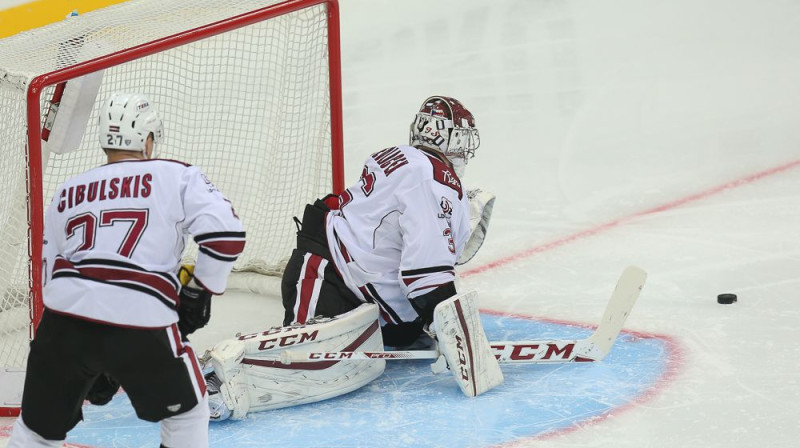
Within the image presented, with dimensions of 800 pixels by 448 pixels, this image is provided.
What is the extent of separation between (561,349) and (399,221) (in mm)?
628

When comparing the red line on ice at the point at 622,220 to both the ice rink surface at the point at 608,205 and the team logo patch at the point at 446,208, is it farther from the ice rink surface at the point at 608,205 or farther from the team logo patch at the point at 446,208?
the team logo patch at the point at 446,208

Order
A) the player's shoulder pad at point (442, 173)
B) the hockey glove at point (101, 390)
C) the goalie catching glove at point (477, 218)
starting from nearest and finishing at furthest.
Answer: the hockey glove at point (101, 390) < the player's shoulder pad at point (442, 173) < the goalie catching glove at point (477, 218)

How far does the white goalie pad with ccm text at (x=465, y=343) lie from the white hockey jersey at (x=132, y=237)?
95cm

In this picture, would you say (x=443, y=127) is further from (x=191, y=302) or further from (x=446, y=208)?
(x=191, y=302)

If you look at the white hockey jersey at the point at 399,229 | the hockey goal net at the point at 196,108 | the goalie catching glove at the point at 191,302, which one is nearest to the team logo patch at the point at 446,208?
the white hockey jersey at the point at 399,229

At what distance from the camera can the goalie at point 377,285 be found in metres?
3.40

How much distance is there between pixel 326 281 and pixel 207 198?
3.96ft

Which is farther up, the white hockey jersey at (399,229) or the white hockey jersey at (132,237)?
the white hockey jersey at (132,237)

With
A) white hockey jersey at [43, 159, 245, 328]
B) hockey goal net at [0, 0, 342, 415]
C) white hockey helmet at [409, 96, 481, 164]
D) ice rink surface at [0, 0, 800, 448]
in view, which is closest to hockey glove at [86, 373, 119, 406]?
white hockey jersey at [43, 159, 245, 328]

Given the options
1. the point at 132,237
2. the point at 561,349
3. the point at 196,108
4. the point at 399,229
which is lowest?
the point at 561,349

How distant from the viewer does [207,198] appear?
2.57 metres

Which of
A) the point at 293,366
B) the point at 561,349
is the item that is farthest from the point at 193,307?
the point at 561,349

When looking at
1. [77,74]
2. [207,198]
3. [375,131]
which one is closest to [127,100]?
[207,198]

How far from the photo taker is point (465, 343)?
11.3 ft
